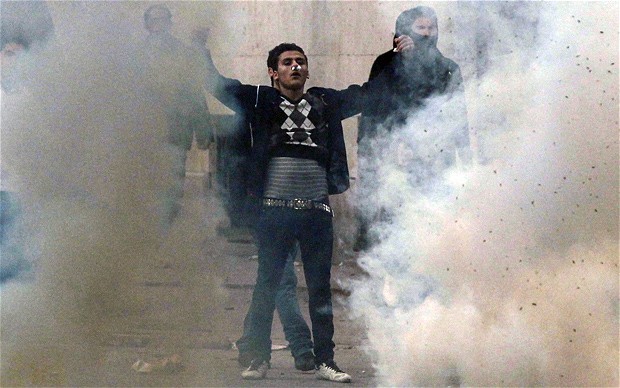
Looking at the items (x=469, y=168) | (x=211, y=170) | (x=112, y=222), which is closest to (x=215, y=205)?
(x=211, y=170)

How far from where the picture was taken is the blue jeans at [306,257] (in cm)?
598

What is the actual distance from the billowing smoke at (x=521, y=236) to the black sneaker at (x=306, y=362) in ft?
1.03

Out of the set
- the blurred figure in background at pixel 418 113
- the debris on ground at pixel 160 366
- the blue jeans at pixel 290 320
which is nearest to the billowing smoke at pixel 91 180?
the debris on ground at pixel 160 366

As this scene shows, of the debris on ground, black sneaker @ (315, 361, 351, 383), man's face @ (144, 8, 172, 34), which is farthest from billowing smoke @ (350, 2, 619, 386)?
man's face @ (144, 8, 172, 34)

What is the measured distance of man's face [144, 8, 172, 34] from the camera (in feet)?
21.8

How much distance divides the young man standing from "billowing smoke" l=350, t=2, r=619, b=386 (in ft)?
0.97

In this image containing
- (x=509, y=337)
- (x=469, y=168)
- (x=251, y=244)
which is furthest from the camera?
(x=251, y=244)

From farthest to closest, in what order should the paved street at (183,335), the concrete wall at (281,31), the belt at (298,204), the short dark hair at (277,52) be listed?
1. the concrete wall at (281,31)
2. the short dark hair at (277,52)
3. the belt at (298,204)
4. the paved street at (183,335)

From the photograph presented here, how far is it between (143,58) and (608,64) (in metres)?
2.43

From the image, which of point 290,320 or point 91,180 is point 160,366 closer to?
point 290,320

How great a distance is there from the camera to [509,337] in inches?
216

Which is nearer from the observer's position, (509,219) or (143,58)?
(509,219)

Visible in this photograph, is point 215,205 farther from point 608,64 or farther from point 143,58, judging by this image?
point 608,64

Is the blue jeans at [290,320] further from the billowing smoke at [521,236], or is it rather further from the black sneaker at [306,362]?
the billowing smoke at [521,236]
